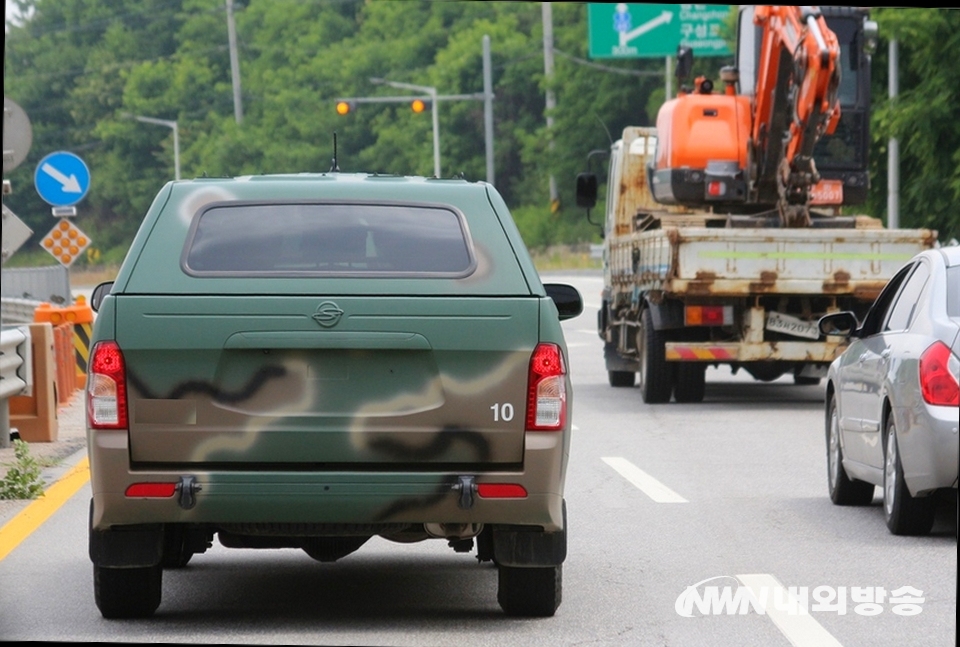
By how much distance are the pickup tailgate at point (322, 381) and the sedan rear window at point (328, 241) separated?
9.8 inches

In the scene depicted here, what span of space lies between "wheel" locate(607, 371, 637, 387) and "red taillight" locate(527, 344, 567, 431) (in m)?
15.1

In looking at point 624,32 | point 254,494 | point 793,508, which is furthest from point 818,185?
point 624,32

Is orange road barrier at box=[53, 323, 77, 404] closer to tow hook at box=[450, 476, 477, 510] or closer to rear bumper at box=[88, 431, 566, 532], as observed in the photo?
rear bumper at box=[88, 431, 566, 532]

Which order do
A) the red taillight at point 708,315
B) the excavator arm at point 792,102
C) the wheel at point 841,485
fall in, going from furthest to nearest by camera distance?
the excavator arm at point 792,102 → the red taillight at point 708,315 → the wheel at point 841,485

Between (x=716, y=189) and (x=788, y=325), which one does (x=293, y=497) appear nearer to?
(x=788, y=325)

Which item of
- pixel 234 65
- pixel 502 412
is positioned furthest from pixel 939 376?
pixel 234 65

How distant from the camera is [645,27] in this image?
5009cm

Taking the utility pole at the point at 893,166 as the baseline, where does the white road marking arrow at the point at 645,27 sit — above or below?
above

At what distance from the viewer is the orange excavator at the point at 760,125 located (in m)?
19.8

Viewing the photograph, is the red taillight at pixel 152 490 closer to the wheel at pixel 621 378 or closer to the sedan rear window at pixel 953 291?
the sedan rear window at pixel 953 291

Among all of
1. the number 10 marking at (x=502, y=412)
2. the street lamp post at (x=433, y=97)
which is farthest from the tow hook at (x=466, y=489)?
the street lamp post at (x=433, y=97)

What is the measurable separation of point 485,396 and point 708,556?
2.77 meters

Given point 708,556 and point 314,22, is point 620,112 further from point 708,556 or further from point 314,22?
point 708,556

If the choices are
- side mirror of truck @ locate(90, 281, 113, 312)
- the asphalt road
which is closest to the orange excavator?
the asphalt road
